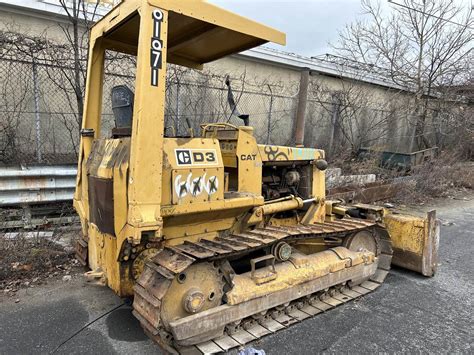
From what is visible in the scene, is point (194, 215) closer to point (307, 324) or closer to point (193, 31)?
point (307, 324)

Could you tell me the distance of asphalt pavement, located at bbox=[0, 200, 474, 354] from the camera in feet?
10.3

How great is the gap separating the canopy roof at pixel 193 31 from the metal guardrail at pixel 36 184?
2.47 metres

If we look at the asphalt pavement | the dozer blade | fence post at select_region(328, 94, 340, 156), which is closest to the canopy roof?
the asphalt pavement

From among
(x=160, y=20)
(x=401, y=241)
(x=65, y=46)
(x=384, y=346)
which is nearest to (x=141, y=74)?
(x=160, y=20)

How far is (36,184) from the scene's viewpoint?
5.43 metres

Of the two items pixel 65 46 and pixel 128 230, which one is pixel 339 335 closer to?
pixel 128 230

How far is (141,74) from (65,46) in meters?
4.55

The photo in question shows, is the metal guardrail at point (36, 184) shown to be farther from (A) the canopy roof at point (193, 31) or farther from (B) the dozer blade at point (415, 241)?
(B) the dozer blade at point (415, 241)

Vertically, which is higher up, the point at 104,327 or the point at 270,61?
the point at 270,61

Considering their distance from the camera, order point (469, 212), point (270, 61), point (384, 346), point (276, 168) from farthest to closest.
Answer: point (270, 61), point (469, 212), point (276, 168), point (384, 346)

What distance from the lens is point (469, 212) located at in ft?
28.2

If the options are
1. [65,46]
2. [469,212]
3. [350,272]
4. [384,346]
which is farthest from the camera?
[469,212]

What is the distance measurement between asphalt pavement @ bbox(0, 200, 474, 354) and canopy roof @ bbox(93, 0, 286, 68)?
2624 millimetres

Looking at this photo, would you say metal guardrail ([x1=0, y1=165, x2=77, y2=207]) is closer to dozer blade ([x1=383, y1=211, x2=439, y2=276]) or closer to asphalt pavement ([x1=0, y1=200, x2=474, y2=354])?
asphalt pavement ([x1=0, y1=200, x2=474, y2=354])
